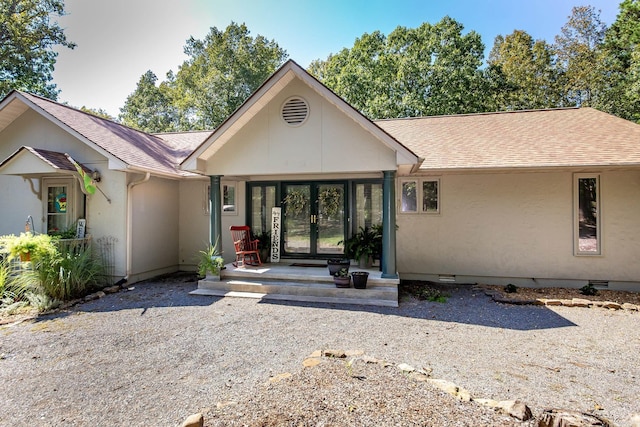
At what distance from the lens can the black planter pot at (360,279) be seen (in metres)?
Answer: 6.87

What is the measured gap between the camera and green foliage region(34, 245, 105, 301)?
669 cm

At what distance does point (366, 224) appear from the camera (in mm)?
8898

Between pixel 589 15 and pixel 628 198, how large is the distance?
69.3ft

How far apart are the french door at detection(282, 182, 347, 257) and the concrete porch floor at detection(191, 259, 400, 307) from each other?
3.23 feet

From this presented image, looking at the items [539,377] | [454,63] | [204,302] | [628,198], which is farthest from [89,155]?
[454,63]

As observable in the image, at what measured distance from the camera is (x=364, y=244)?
8234mm

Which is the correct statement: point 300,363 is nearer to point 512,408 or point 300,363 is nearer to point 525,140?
point 512,408

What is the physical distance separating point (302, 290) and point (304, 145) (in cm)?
318

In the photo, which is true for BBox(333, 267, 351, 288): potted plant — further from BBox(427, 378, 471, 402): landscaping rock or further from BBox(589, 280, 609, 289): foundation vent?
BBox(589, 280, 609, 289): foundation vent

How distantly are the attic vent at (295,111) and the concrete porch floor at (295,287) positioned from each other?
3475mm

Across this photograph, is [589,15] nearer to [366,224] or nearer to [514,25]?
[514,25]

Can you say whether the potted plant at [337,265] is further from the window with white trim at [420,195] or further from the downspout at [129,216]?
the downspout at [129,216]

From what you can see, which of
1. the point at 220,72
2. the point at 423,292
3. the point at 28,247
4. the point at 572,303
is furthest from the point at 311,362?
the point at 220,72

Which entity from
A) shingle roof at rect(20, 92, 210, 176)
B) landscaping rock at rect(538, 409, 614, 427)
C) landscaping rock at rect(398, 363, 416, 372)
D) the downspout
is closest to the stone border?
landscaping rock at rect(398, 363, 416, 372)
